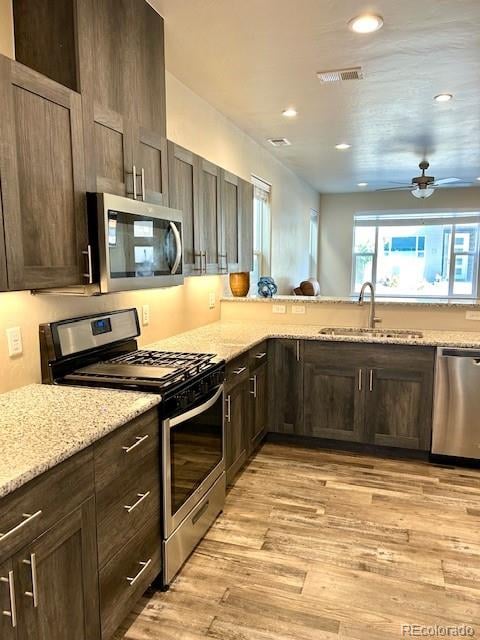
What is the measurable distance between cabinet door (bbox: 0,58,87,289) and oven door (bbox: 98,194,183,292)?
0.10 m

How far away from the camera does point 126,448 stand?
1.72 metres

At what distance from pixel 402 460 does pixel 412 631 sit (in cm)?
172

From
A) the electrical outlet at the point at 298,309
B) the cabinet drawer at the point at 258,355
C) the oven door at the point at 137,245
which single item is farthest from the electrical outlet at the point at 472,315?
the oven door at the point at 137,245

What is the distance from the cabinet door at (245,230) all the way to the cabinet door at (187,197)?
0.81 m

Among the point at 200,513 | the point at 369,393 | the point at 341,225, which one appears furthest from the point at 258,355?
the point at 341,225

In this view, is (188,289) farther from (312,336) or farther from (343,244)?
(343,244)

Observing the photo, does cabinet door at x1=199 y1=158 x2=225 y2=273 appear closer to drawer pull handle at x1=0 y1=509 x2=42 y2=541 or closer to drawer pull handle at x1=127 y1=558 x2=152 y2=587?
drawer pull handle at x1=127 y1=558 x2=152 y2=587

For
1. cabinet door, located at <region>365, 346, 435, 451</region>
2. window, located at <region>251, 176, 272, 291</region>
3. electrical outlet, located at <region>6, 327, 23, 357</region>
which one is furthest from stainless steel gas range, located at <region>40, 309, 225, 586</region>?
window, located at <region>251, 176, 272, 291</region>

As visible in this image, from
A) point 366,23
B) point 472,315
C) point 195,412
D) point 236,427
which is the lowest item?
point 236,427

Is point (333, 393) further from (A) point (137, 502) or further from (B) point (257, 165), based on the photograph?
(B) point (257, 165)

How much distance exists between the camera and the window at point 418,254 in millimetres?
8453

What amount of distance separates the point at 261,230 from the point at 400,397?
2826mm

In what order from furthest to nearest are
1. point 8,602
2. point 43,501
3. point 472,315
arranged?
1. point 472,315
2. point 43,501
3. point 8,602

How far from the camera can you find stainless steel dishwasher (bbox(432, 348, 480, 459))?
322 cm
